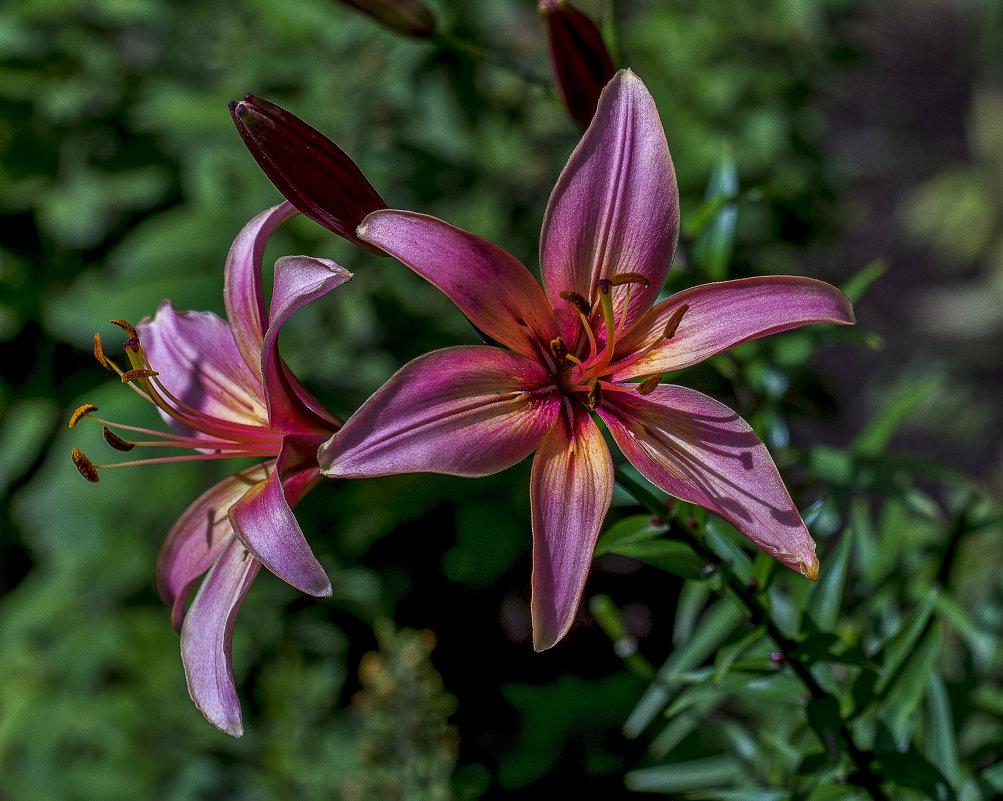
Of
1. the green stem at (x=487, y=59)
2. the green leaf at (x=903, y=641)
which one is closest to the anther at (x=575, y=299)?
the green stem at (x=487, y=59)

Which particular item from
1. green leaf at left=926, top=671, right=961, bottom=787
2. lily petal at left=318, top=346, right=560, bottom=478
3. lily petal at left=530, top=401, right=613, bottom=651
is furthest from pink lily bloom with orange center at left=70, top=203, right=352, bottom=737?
green leaf at left=926, top=671, right=961, bottom=787

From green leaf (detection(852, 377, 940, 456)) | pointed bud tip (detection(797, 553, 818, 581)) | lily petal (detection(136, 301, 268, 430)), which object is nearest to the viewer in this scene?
pointed bud tip (detection(797, 553, 818, 581))

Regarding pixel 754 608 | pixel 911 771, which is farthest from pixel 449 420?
pixel 911 771

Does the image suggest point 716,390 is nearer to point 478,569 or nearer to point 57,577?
point 478,569

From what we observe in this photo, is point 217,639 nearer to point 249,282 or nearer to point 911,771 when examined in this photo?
point 249,282

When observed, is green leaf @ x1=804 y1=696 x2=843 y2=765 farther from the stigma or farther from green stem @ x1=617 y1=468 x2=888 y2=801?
the stigma
